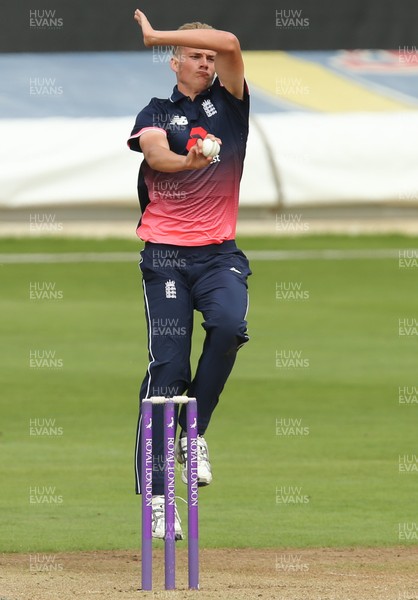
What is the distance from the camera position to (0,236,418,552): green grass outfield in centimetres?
877

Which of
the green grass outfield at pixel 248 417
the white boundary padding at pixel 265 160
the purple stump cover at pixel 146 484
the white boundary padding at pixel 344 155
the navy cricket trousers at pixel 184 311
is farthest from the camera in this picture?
the white boundary padding at pixel 344 155

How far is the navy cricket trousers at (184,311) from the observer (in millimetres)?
7332

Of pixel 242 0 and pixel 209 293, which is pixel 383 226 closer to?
pixel 242 0

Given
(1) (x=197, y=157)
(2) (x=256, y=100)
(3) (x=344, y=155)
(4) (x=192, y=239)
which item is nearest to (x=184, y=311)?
(4) (x=192, y=239)

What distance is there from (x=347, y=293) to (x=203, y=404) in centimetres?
1277

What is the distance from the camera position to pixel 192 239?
742 cm

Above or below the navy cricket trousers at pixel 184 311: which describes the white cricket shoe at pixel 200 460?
below

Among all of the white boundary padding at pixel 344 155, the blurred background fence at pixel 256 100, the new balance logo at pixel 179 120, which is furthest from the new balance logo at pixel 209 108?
the white boundary padding at pixel 344 155

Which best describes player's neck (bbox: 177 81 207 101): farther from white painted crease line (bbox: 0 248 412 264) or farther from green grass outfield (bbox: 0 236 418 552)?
white painted crease line (bbox: 0 248 412 264)

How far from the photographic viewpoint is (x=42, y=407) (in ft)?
40.6

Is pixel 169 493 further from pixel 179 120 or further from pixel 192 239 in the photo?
pixel 179 120

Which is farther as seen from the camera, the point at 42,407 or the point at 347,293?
the point at 347,293

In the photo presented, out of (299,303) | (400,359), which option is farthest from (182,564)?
(299,303)

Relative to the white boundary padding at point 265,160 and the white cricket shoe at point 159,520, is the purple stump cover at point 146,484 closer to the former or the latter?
the white cricket shoe at point 159,520
